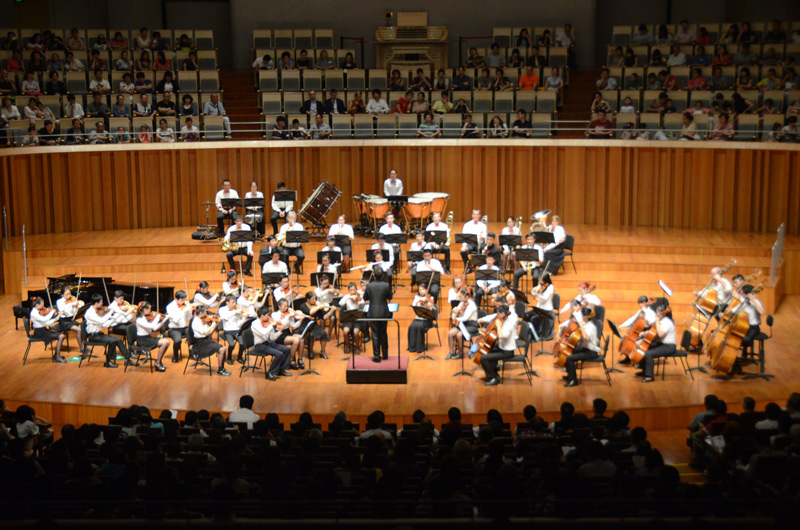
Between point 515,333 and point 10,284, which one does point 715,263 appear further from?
point 10,284

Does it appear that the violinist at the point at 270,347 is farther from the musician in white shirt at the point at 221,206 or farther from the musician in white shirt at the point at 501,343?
the musician in white shirt at the point at 221,206

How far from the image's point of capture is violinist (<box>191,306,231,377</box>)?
38.0 feet

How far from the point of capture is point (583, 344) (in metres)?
11.0

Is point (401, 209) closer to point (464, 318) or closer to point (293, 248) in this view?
point (293, 248)

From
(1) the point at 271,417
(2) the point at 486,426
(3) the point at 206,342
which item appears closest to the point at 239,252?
(3) the point at 206,342

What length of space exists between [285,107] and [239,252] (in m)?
4.31

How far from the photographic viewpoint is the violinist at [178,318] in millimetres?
11922

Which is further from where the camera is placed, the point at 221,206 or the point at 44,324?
the point at 221,206

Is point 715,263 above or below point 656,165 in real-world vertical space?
below

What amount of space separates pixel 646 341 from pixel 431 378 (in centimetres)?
262

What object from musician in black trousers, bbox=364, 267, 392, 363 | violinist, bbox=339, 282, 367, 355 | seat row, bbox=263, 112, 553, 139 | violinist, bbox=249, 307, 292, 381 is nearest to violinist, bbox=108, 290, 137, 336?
violinist, bbox=249, 307, 292, 381

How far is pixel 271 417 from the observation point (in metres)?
8.45

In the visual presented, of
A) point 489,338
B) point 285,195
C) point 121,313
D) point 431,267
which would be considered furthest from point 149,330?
point 489,338

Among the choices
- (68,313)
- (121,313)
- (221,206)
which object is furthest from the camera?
(221,206)
